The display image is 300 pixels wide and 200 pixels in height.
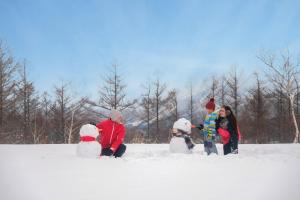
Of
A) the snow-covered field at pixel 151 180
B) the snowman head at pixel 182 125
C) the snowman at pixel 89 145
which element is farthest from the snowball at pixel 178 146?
the snow-covered field at pixel 151 180

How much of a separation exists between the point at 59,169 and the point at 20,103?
17.9 meters

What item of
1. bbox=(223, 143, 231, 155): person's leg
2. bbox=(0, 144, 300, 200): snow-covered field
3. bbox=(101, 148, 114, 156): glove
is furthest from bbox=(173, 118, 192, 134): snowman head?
bbox=(0, 144, 300, 200): snow-covered field

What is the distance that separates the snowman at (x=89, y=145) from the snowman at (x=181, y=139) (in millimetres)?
1588

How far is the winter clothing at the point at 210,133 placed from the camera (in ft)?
20.5

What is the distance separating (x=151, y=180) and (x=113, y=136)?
8.73ft

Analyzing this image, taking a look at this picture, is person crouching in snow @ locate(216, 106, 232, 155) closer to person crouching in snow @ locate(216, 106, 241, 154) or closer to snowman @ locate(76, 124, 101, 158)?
person crouching in snow @ locate(216, 106, 241, 154)

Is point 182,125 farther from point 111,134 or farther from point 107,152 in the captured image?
point 107,152

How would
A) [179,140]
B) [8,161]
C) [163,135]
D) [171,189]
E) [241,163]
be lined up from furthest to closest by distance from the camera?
[163,135] < [179,140] < [8,161] < [241,163] < [171,189]

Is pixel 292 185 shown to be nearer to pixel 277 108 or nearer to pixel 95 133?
pixel 95 133

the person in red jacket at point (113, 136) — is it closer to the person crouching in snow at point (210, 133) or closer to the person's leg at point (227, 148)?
the person crouching in snow at point (210, 133)

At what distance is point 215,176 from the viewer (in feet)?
9.62

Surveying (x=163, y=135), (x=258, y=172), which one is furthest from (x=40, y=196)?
(x=163, y=135)

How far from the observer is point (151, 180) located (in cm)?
279

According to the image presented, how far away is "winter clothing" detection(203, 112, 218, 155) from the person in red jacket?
1.74 m
